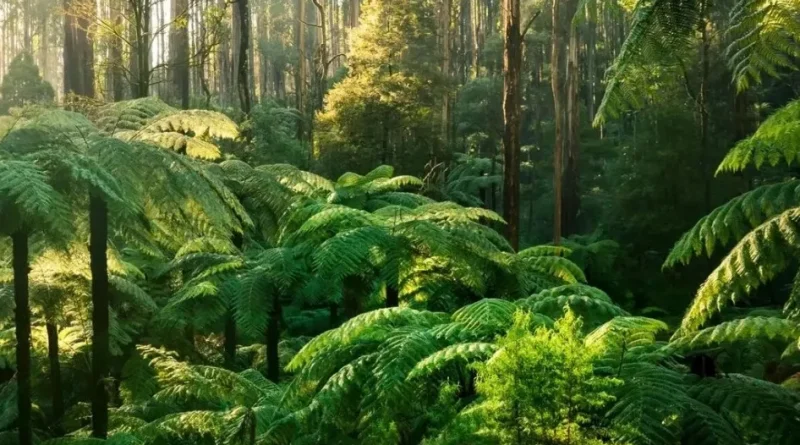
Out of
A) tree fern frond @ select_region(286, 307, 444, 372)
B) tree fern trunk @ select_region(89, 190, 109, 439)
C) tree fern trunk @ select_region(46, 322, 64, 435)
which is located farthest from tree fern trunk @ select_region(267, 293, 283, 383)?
tree fern frond @ select_region(286, 307, 444, 372)

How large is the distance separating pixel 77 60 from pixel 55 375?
36.3 ft

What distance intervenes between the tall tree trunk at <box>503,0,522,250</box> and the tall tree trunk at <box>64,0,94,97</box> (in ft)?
25.2

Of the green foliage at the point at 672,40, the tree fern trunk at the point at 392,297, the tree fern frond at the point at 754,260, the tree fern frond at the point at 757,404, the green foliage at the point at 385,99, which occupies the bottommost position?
the tree fern frond at the point at 757,404

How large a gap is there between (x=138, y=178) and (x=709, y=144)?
17337 mm

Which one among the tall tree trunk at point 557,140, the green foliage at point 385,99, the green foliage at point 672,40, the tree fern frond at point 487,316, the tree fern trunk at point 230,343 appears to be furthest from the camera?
the tall tree trunk at point 557,140

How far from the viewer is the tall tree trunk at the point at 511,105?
1075cm

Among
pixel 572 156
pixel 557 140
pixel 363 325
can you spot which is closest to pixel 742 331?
pixel 363 325

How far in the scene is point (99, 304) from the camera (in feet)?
12.1

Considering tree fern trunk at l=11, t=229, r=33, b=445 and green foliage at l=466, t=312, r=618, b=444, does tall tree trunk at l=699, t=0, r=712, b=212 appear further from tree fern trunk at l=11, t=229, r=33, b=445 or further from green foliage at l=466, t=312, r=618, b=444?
green foliage at l=466, t=312, r=618, b=444

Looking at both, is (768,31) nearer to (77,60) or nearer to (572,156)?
(77,60)

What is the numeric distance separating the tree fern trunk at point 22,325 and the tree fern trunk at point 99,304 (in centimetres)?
30

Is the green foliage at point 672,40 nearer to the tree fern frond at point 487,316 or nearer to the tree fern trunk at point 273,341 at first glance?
the tree fern frond at point 487,316

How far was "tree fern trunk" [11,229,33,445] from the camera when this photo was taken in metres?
3.60

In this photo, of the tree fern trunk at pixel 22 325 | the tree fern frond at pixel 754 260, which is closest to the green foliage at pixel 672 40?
the tree fern frond at pixel 754 260
